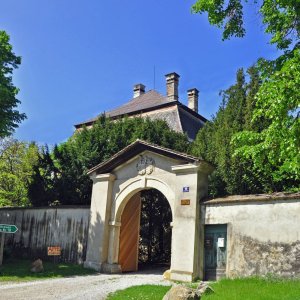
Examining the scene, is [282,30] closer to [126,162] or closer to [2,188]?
[126,162]

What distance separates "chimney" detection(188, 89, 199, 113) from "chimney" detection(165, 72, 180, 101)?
230 centimetres

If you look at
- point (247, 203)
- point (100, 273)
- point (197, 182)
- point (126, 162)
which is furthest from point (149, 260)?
point (247, 203)

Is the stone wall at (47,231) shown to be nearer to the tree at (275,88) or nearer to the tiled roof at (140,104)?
the tree at (275,88)

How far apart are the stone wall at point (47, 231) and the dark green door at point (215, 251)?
538cm

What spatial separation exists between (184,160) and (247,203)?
8.52 ft

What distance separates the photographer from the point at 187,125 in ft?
82.7

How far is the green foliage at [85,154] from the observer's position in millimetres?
18141

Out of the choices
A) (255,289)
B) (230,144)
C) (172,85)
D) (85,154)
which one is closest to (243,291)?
(255,289)

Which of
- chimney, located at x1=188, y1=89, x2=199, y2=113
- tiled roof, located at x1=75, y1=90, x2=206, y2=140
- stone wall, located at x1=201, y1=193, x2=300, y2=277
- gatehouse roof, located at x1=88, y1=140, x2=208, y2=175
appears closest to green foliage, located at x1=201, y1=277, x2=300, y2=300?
stone wall, located at x1=201, y1=193, x2=300, y2=277

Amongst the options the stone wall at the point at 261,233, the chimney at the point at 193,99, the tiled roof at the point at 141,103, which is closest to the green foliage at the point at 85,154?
the stone wall at the point at 261,233

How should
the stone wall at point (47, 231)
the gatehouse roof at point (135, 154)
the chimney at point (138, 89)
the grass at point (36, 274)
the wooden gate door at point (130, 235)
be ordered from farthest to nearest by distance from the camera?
the chimney at point (138, 89) < the stone wall at point (47, 231) < the wooden gate door at point (130, 235) < the gatehouse roof at point (135, 154) < the grass at point (36, 274)

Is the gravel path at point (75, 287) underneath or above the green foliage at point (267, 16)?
underneath

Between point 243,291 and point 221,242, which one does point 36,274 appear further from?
point 243,291

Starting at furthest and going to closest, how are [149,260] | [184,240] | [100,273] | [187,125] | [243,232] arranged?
[187,125], [149,260], [100,273], [184,240], [243,232]
